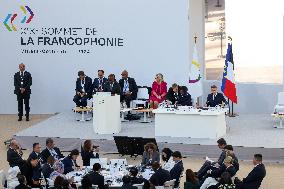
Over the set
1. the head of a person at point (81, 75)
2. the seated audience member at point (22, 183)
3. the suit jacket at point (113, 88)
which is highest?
the head of a person at point (81, 75)

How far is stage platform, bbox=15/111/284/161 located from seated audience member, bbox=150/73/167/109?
73 cm

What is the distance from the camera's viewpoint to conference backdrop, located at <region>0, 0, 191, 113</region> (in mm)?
19750

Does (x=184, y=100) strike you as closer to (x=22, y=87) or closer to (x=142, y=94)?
(x=142, y=94)

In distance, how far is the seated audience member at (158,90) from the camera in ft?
59.9

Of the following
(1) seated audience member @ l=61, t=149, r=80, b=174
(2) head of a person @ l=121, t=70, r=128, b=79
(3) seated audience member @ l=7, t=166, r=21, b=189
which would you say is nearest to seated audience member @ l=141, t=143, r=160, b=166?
(1) seated audience member @ l=61, t=149, r=80, b=174

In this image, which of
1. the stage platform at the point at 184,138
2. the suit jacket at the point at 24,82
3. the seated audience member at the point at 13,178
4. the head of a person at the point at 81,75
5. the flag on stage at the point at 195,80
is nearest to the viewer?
the seated audience member at the point at 13,178

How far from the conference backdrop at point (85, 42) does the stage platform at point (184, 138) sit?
6.12ft

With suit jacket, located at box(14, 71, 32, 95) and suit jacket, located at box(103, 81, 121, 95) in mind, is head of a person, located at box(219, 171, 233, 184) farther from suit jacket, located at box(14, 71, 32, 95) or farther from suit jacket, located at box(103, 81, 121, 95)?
suit jacket, located at box(14, 71, 32, 95)

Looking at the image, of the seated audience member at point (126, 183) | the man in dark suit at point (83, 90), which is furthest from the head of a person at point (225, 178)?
the man in dark suit at point (83, 90)

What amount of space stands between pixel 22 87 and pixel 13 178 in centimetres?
771

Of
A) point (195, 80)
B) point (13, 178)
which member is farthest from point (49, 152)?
point (195, 80)

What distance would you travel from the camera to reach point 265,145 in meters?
15.3

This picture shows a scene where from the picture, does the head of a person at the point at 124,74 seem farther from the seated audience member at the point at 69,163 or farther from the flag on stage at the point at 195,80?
the seated audience member at the point at 69,163

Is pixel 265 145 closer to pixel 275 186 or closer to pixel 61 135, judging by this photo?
pixel 275 186
